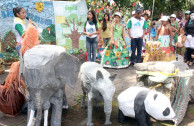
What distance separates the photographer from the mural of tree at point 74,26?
7.74 metres

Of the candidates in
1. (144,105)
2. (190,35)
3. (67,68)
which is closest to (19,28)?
(67,68)

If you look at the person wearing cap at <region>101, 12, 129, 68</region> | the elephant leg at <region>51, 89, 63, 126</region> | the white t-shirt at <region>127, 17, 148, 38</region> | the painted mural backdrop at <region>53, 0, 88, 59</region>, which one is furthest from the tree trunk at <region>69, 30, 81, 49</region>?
the elephant leg at <region>51, 89, 63, 126</region>

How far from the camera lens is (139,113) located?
2822 mm

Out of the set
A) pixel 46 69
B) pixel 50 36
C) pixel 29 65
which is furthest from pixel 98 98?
pixel 50 36

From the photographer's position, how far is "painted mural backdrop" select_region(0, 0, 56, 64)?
6.73 m

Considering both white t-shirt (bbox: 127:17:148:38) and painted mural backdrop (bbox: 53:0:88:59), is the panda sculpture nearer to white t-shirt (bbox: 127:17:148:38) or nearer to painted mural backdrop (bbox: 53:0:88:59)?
white t-shirt (bbox: 127:17:148:38)

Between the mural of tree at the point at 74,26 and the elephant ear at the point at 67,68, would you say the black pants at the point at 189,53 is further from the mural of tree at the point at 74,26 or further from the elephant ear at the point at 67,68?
the elephant ear at the point at 67,68

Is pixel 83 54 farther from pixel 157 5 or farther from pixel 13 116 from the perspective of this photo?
pixel 157 5

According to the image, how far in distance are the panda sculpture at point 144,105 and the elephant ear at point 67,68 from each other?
79cm

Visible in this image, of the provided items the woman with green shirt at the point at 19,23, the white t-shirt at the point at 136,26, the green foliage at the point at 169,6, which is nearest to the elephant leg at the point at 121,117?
the woman with green shirt at the point at 19,23

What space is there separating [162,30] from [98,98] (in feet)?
13.7

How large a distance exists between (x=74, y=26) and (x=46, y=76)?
542 cm

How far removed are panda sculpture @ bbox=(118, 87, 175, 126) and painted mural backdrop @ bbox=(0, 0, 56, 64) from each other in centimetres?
438

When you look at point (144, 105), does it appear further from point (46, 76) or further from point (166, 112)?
point (46, 76)
